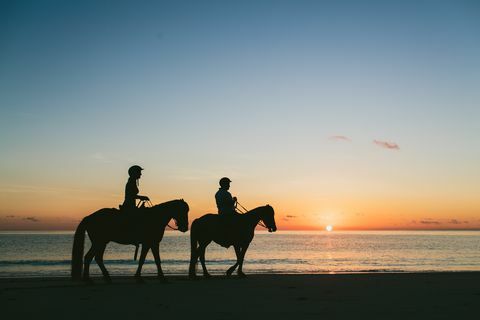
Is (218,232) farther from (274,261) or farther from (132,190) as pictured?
(274,261)

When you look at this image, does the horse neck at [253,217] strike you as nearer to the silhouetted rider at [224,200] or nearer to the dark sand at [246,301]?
the silhouetted rider at [224,200]

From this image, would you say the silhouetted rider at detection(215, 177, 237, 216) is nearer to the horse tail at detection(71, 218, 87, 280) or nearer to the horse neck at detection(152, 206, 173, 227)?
the horse neck at detection(152, 206, 173, 227)

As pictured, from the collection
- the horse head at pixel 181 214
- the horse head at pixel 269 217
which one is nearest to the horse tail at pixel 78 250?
the horse head at pixel 181 214

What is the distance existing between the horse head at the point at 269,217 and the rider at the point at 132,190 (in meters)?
3.90

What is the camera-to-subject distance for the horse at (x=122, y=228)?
11109 mm

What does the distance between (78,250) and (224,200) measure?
435 centimetres

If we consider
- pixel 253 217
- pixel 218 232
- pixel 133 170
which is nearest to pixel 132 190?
pixel 133 170

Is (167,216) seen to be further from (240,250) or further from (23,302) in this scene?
(23,302)

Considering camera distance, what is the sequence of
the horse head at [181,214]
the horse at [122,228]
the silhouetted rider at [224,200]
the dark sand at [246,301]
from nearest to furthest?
the dark sand at [246,301] < the horse at [122,228] < the horse head at [181,214] < the silhouetted rider at [224,200]

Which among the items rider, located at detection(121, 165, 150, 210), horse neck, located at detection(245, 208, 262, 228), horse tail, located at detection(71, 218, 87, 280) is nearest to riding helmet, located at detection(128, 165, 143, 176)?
rider, located at detection(121, 165, 150, 210)

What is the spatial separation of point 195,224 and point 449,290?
6755mm

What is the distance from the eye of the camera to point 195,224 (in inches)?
528

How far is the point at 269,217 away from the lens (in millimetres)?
13992

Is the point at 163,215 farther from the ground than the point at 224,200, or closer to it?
closer to it
